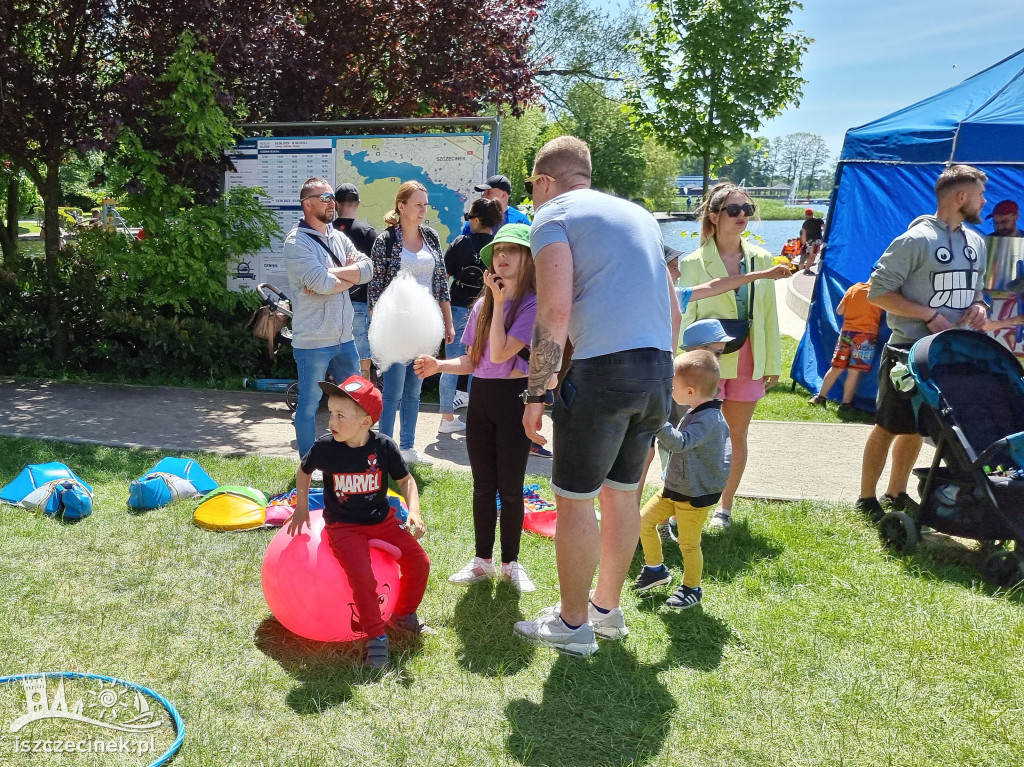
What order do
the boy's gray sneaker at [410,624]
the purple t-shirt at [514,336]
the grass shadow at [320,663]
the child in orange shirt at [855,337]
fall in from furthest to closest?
the child in orange shirt at [855,337]
the purple t-shirt at [514,336]
the boy's gray sneaker at [410,624]
the grass shadow at [320,663]

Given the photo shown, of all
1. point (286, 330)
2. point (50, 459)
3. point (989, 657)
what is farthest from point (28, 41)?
point (989, 657)

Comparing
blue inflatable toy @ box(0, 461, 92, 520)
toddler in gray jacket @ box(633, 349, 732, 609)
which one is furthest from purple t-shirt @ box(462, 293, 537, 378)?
blue inflatable toy @ box(0, 461, 92, 520)

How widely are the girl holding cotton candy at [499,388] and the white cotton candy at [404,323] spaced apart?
0.90m

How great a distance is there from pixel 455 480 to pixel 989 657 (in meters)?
3.61

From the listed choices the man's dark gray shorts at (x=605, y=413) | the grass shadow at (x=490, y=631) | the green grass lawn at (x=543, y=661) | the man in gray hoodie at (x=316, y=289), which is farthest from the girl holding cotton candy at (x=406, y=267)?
the man's dark gray shorts at (x=605, y=413)

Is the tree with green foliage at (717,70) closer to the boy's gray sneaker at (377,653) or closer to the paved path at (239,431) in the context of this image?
the paved path at (239,431)

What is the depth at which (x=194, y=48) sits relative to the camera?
8.80m

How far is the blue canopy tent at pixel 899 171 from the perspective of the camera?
7918mm

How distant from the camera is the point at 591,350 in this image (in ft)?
11.7

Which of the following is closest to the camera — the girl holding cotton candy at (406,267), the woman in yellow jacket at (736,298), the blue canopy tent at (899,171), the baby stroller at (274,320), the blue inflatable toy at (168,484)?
the woman in yellow jacket at (736,298)

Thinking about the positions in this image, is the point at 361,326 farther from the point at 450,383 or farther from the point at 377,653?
the point at 377,653

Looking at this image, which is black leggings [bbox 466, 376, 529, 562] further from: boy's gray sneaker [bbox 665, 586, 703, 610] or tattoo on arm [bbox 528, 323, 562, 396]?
boy's gray sneaker [bbox 665, 586, 703, 610]

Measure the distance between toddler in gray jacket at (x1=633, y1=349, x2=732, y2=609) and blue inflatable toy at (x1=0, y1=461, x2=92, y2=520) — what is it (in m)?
3.52

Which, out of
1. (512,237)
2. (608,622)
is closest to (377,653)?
(608,622)
